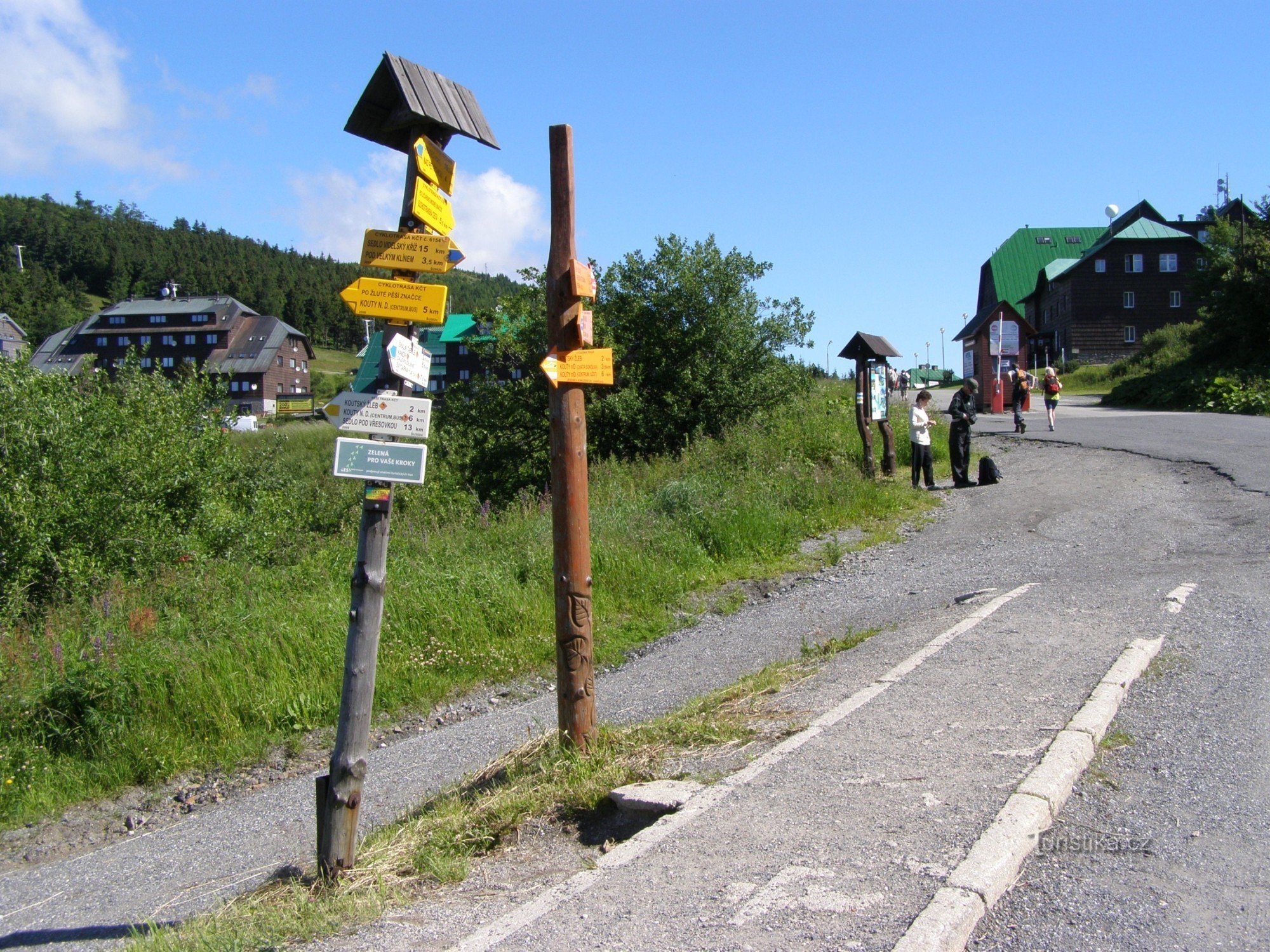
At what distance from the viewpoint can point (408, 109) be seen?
4504 mm

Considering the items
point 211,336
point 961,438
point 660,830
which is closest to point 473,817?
point 660,830

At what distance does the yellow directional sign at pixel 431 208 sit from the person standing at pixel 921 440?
11492 millimetres

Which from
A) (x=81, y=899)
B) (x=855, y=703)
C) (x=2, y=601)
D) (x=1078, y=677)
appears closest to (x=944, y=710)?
(x=855, y=703)

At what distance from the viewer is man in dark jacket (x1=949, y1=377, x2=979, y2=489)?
15328mm

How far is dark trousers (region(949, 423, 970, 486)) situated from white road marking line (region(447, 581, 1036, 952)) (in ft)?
32.1

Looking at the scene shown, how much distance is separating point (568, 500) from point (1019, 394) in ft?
64.2

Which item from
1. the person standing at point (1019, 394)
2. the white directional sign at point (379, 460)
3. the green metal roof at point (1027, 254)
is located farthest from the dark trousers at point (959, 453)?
the green metal roof at point (1027, 254)

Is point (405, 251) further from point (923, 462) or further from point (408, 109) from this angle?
point (923, 462)

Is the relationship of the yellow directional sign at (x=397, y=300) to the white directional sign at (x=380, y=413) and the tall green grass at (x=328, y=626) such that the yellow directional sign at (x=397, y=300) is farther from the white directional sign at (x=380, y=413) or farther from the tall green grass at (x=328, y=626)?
the tall green grass at (x=328, y=626)

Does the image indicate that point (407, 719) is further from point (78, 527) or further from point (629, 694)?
point (78, 527)

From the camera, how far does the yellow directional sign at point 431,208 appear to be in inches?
178

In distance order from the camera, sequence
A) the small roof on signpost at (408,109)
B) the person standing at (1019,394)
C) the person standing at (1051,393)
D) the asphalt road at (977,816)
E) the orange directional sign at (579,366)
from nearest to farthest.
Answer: the asphalt road at (977,816) → the small roof on signpost at (408,109) → the orange directional sign at (579,366) → the person standing at (1019,394) → the person standing at (1051,393)

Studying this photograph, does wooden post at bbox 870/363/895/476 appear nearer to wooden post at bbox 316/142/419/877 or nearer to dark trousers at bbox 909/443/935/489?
dark trousers at bbox 909/443/935/489

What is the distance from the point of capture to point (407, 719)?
25.3 ft
